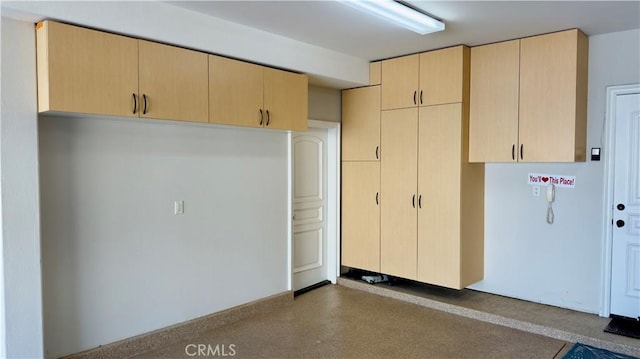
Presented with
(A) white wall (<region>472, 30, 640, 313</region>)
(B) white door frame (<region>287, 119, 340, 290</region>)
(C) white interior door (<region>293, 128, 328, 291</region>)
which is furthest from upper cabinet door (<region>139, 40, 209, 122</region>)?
(A) white wall (<region>472, 30, 640, 313</region>)

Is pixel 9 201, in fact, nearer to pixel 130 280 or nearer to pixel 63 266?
pixel 63 266

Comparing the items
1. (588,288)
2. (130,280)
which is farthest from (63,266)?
(588,288)

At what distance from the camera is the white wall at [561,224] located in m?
3.81

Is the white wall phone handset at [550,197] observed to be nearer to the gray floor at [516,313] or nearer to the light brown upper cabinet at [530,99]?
→ the light brown upper cabinet at [530,99]

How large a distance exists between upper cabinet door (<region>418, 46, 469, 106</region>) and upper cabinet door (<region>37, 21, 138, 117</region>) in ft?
8.82

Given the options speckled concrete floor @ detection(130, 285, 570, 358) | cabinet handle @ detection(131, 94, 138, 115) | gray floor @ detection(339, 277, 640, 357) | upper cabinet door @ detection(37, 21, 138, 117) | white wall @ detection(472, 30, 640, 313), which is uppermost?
upper cabinet door @ detection(37, 21, 138, 117)

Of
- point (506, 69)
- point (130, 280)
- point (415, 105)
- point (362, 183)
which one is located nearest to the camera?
point (130, 280)

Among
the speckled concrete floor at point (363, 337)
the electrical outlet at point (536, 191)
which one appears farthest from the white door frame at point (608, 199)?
the speckled concrete floor at point (363, 337)

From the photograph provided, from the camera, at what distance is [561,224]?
4059 mm

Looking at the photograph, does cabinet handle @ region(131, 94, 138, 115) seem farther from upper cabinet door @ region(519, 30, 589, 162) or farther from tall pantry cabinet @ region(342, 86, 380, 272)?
upper cabinet door @ region(519, 30, 589, 162)

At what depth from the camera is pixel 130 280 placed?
3408mm

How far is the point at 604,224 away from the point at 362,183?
2.34 meters

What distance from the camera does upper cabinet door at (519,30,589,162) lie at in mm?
3688

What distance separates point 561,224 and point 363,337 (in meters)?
2.08
